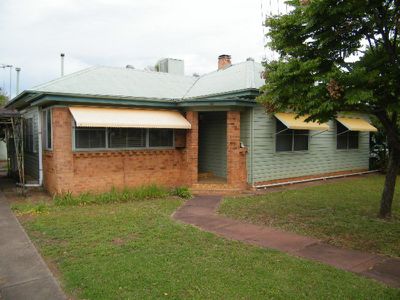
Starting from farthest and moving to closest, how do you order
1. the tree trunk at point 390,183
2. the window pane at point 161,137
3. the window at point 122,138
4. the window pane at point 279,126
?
the window pane at point 279,126
the window pane at point 161,137
the window at point 122,138
the tree trunk at point 390,183

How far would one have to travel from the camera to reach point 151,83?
14.4 m

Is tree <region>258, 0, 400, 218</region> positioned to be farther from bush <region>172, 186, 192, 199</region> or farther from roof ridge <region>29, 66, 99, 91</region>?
roof ridge <region>29, 66, 99, 91</region>

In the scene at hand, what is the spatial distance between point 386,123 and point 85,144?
8.48m

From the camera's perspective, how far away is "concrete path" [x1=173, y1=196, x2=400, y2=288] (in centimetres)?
530

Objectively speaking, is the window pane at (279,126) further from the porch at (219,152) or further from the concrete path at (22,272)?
the concrete path at (22,272)

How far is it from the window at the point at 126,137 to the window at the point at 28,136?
467cm

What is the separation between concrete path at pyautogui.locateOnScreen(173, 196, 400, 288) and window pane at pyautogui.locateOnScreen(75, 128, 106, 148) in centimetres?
371

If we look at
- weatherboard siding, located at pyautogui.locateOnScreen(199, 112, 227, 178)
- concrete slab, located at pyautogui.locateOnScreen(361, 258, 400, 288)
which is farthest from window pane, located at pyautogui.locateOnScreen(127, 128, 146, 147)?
concrete slab, located at pyautogui.locateOnScreen(361, 258, 400, 288)

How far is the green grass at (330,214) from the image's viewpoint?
688 cm

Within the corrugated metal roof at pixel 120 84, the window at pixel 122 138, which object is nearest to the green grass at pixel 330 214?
the window at pixel 122 138

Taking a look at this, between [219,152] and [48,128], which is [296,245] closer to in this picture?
[219,152]

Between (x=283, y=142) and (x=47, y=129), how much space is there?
28.9 feet

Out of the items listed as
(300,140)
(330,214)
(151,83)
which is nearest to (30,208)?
(151,83)

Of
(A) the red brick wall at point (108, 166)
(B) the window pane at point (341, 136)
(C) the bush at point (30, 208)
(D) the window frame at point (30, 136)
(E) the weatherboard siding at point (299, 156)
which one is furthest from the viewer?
(B) the window pane at point (341, 136)
